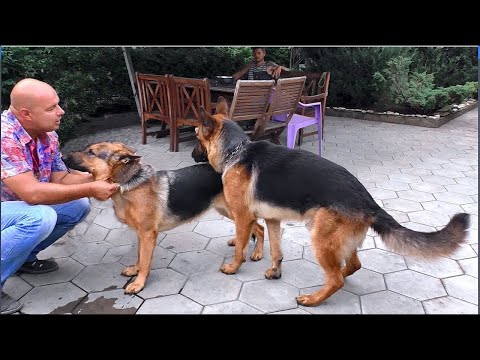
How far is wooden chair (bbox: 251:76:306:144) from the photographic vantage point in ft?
20.3

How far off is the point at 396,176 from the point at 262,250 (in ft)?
11.8

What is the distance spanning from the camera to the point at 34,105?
9.14ft

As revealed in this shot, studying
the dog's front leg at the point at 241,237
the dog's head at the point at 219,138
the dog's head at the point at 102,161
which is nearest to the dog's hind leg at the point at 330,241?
the dog's front leg at the point at 241,237

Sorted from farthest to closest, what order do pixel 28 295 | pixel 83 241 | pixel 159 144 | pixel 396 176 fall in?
pixel 159 144 < pixel 396 176 < pixel 83 241 < pixel 28 295

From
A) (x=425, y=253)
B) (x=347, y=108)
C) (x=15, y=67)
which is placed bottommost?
(x=347, y=108)

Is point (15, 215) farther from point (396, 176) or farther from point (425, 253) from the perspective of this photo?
point (396, 176)

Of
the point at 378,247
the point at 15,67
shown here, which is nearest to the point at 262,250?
the point at 378,247

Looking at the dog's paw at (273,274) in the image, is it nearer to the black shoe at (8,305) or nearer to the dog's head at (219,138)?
the dog's head at (219,138)

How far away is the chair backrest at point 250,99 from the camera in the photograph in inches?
227

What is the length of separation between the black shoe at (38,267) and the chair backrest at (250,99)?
11.0 ft

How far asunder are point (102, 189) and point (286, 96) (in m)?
4.29

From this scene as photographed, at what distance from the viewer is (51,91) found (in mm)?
2842

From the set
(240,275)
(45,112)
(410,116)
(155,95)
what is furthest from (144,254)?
(410,116)

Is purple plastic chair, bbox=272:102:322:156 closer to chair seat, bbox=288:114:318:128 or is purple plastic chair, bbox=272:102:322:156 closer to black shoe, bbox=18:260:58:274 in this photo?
chair seat, bbox=288:114:318:128
